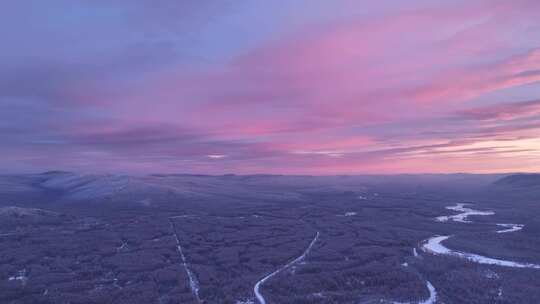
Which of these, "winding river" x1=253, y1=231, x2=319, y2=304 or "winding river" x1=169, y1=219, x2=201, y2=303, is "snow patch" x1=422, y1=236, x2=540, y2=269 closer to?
"winding river" x1=253, y1=231, x2=319, y2=304

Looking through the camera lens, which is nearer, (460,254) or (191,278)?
(191,278)

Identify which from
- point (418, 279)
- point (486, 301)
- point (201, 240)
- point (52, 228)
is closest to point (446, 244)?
point (418, 279)

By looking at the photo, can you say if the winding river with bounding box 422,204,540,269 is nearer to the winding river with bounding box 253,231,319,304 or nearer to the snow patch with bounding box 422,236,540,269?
the snow patch with bounding box 422,236,540,269

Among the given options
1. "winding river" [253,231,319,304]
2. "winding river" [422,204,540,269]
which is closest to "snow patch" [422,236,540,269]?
"winding river" [422,204,540,269]

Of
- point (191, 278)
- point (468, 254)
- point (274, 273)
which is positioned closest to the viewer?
point (191, 278)

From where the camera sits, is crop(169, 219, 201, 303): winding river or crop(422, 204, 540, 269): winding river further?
crop(422, 204, 540, 269): winding river

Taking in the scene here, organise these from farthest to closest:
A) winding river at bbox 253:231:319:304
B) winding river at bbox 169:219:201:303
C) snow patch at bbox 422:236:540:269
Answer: snow patch at bbox 422:236:540:269 → winding river at bbox 169:219:201:303 → winding river at bbox 253:231:319:304

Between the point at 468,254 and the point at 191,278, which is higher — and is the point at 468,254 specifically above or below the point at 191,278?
above

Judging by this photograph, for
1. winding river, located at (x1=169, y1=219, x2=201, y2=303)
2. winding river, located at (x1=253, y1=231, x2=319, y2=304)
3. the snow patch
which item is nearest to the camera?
winding river, located at (x1=253, y1=231, x2=319, y2=304)

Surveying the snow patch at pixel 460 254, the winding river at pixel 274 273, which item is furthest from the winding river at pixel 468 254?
the winding river at pixel 274 273

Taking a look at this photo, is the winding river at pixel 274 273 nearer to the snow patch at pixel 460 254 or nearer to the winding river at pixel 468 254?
the winding river at pixel 468 254

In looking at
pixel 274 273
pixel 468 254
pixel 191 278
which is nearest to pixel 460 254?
pixel 468 254

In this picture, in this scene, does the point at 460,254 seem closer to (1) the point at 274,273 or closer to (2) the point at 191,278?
(1) the point at 274,273
